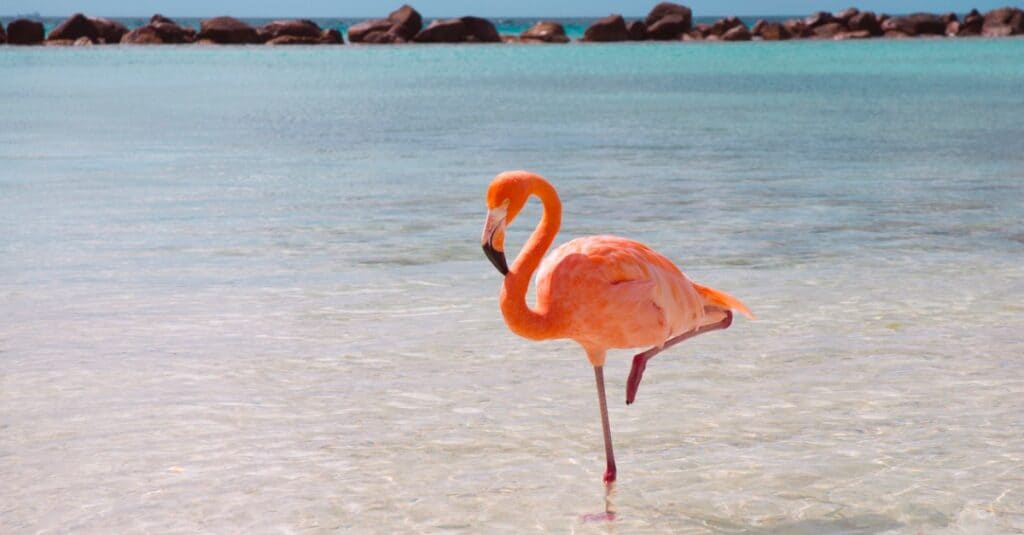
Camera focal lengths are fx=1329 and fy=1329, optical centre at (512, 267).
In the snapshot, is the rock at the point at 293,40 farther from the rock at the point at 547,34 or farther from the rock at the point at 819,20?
the rock at the point at 819,20

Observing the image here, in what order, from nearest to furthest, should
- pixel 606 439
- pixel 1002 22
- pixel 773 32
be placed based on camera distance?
pixel 606 439 < pixel 1002 22 < pixel 773 32

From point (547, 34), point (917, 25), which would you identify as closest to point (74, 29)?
point (547, 34)

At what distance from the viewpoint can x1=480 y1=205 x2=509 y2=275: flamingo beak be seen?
13.4ft

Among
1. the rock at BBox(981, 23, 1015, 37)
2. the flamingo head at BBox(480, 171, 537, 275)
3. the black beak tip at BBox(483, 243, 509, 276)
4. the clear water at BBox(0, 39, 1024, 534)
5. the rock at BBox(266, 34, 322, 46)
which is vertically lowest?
the rock at BBox(266, 34, 322, 46)

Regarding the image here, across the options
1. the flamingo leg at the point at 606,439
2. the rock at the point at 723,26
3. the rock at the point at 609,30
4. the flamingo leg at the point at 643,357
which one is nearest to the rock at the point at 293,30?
the rock at the point at 609,30

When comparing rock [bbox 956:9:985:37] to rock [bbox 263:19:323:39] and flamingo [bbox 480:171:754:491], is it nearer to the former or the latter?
rock [bbox 263:19:323:39]

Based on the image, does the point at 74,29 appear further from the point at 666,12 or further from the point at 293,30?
the point at 666,12

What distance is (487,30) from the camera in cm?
7800

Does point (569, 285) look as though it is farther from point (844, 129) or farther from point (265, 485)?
point (844, 129)

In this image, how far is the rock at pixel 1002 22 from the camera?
7956 cm

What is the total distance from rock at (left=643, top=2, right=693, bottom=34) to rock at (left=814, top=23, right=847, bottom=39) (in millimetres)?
9368

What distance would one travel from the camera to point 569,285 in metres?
4.57

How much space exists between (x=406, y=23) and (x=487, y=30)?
4.97m

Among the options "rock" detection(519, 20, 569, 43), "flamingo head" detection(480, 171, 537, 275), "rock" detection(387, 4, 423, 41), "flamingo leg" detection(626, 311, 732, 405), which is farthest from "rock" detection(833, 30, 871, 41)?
"flamingo head" detection(480, 171, 537, 275)
